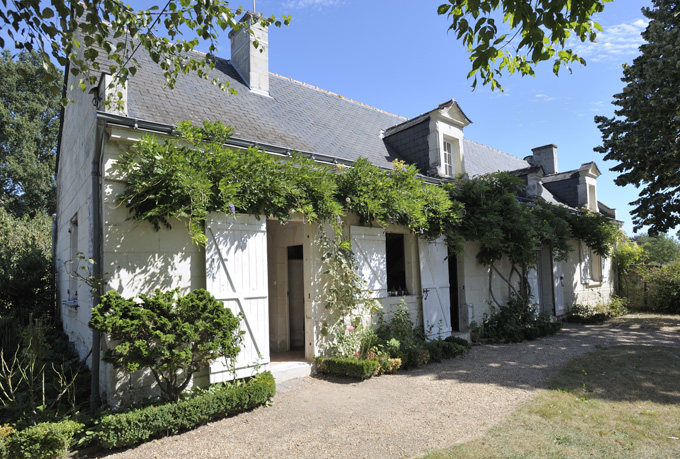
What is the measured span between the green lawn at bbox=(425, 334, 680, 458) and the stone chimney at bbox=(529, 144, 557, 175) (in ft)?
38.1

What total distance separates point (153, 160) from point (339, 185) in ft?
9.06

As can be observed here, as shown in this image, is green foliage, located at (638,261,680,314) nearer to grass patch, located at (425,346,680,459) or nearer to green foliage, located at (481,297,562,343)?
green foliage, located at (481,297,562,343)

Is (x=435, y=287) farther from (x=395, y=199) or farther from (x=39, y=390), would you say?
(x=39, y=390)

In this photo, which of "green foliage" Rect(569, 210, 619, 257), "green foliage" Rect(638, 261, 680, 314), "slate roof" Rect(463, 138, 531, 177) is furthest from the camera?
"green foliage" Rect(638, 261, 680, 314)

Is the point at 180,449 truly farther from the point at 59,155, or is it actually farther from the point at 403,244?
the point at 59,155

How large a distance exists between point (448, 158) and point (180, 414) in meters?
7.70

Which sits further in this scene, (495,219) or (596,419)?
(495,219)

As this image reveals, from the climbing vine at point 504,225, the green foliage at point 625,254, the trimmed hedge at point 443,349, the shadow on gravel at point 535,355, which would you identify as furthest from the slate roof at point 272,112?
the green foliage at point 625,254

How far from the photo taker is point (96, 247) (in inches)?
175

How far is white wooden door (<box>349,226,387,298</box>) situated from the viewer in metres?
6.50

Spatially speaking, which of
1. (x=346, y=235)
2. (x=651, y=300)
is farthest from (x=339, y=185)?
(x=651, y=300)

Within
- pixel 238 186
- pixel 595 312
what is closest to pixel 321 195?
pixel 238 186

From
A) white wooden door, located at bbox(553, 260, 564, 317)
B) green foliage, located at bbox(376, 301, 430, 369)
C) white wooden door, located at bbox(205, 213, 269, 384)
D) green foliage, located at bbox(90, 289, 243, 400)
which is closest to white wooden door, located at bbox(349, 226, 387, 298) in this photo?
green foliage, located at bbox(376, 301, 430, 369)

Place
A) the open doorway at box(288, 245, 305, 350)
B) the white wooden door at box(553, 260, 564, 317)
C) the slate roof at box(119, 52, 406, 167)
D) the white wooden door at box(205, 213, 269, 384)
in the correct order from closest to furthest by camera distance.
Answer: the white wooden door at box(205, 213, 269, 384), the slate roof at box(119, 52, 406, 167), the open doorway at box(288, 245, 305, 350), the white wooden door at box(553, 260, 564, 317)
